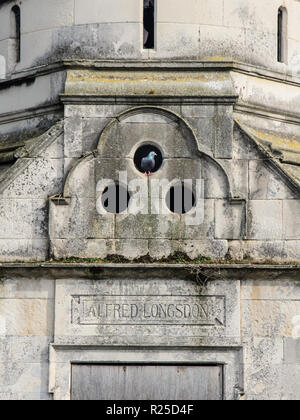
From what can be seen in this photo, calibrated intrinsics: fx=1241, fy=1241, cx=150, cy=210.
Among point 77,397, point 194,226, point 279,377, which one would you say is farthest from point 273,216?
point 77,397

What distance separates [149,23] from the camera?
22438 mm

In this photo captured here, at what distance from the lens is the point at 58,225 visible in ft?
69.1

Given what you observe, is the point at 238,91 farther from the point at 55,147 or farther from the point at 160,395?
the point at 160,395

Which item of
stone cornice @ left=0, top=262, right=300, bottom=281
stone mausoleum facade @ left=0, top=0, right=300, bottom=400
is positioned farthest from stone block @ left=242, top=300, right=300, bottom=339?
stone cornice @ left=0, top=262, right=300, bottom=281

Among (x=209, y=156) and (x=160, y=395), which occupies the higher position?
(x=209, y=156)

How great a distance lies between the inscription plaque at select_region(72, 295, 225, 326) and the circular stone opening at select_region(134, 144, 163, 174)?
2.23 meters

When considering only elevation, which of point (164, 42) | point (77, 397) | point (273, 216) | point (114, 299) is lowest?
point (77, 397)

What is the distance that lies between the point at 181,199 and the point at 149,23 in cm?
347

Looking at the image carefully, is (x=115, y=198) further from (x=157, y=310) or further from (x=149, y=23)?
(x=149, y=23)

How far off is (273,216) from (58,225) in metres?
3.65

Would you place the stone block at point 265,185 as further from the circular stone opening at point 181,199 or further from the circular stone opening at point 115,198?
the circular stone opening at point 115,198

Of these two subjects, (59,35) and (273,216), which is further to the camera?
(59,35)

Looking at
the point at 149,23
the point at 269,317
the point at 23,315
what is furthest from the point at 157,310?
the point at 149,23

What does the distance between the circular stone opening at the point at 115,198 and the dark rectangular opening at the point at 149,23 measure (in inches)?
112
